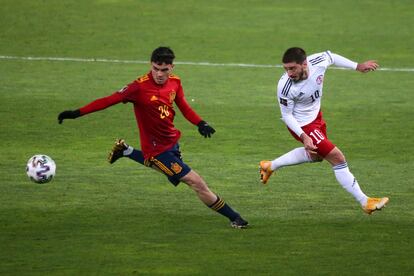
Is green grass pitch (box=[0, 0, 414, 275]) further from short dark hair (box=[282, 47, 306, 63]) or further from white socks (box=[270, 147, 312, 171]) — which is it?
short dark hair (box=[282, 47, 306, 63])

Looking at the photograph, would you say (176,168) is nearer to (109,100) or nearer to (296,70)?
(109,100)

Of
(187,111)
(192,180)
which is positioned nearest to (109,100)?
(187,111)

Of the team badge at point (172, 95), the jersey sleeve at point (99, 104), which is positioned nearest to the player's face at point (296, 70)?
the team badge at point (172, 95)

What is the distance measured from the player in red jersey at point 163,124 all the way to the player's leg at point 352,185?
1360 mm

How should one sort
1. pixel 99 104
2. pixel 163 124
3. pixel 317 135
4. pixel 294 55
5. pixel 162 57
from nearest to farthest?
1. pixel 99 104
2. pixel 162 57
3. pixel 163 124
4. pixel 294 55
5. pixel 317 135

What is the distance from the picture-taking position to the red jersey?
11961 mm

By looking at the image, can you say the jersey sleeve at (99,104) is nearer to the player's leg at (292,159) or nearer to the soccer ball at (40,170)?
the soccer ball at (40,170)

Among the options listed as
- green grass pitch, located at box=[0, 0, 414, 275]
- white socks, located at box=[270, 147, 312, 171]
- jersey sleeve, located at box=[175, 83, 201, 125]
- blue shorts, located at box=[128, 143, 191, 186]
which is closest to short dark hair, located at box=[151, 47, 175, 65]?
jersey sleeve, located at box=[175, 83, 201, 125]

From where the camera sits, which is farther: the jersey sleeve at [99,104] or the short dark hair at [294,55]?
the short dark hair at [294,55]

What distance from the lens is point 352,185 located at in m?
12.6

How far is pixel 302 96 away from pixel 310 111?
0.88 ft

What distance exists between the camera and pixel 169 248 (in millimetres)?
11273

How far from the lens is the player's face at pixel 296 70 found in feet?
40.6

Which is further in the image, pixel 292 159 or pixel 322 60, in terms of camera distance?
pixel 292 159
